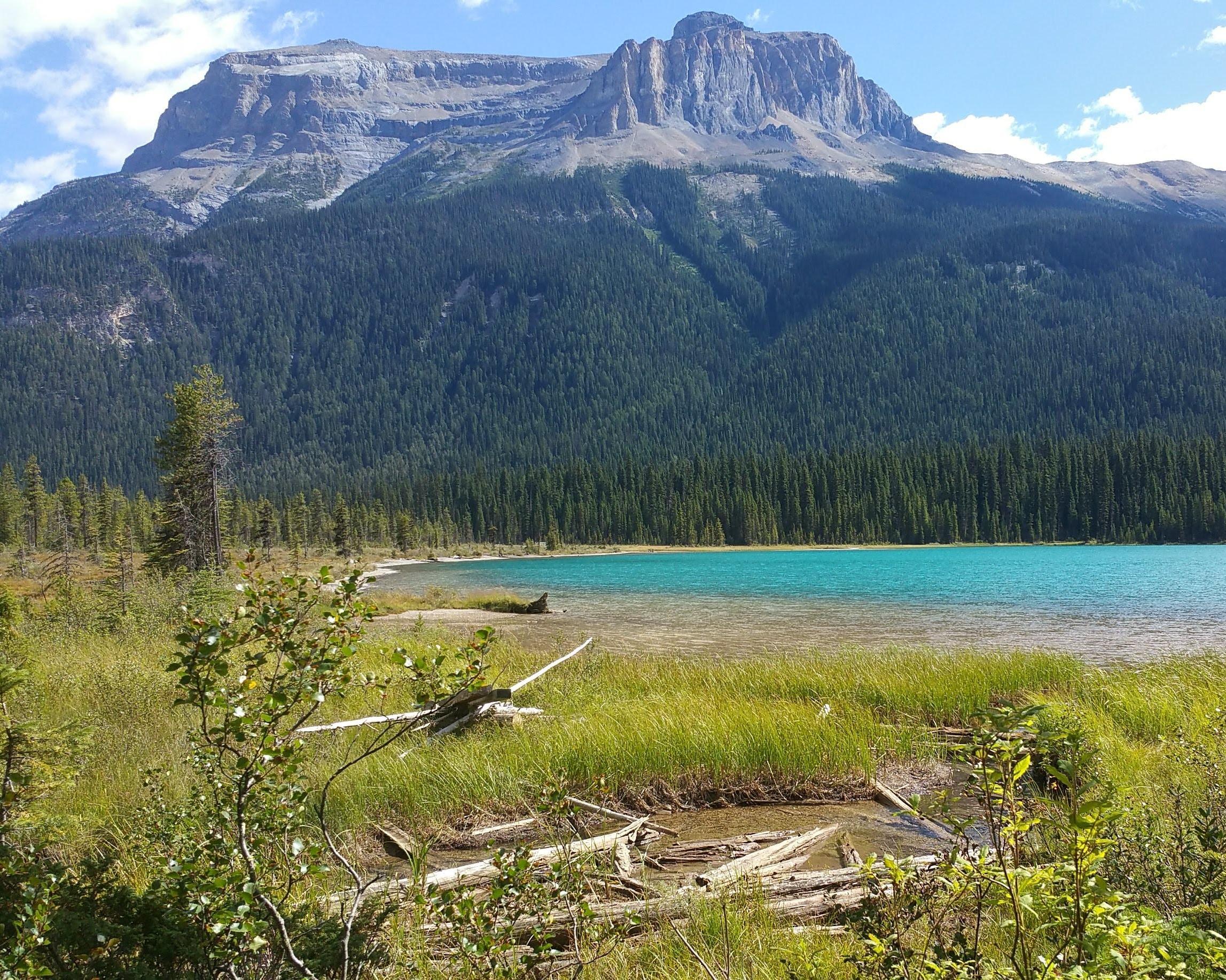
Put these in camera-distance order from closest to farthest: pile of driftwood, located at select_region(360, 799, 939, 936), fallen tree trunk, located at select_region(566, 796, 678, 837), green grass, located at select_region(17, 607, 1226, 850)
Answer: pile of driftwood, located at select_region(360, 799, 939, 936)
fallen tree trunk, located at select_region(566, 796, 678, 837)
green grass, located at select_region(17, 607, 1226, 850)

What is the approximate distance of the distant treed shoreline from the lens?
10100cm

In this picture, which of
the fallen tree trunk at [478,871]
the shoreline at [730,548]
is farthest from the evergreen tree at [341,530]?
the fallen tree trunk at [478,871]

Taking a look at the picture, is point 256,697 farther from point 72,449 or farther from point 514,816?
point 72,449

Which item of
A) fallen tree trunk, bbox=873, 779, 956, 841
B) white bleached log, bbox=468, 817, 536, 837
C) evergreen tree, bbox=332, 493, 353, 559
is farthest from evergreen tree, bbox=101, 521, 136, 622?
evergreen tree, bbox=332, 493, 353, 559

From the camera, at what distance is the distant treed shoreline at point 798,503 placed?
101000 mm

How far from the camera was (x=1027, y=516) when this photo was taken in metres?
113

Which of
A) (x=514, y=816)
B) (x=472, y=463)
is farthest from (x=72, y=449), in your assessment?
(x=514, y=816)

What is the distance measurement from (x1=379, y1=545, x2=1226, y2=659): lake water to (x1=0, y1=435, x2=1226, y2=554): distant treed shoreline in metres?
41.1

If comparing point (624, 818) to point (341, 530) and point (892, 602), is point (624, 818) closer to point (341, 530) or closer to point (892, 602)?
point (892, 602)

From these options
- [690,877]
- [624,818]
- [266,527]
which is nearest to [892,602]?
[624,818]

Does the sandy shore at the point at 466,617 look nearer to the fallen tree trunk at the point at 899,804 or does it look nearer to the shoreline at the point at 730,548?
the fallen tree trunk at the point at 899,804

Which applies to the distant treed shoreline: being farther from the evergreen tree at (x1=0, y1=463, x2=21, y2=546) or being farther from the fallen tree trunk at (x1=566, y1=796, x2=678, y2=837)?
the fallen tree trunk at (x1=566, y1=796, x2=678, y2=837)

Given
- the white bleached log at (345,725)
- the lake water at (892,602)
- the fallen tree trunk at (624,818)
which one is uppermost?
the white bleached log at (345,725)

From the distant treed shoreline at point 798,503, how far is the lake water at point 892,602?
4111 centimetres
